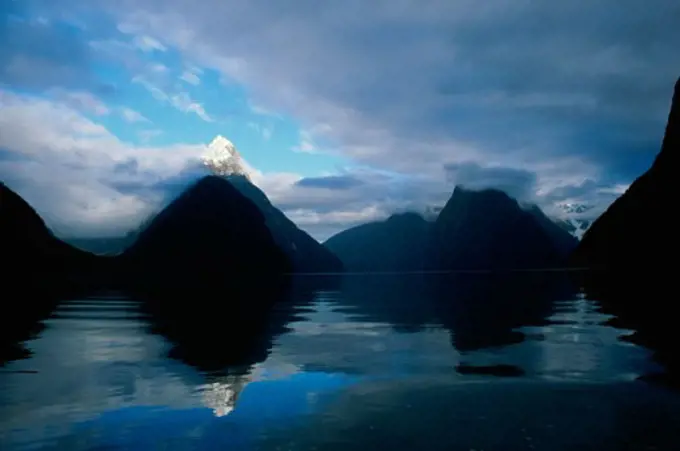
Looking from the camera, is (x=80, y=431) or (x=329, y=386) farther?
(x=329, y=386)

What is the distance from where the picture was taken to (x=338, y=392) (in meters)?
21.5

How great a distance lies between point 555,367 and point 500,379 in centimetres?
425

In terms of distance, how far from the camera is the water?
613 inches

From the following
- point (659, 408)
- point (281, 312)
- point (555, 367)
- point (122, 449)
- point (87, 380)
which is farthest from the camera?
point (281, 312)

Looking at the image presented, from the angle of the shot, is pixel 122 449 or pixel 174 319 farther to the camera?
pixel 174 319

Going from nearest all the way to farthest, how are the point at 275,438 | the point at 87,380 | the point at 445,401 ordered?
the point at 275,438, the point at 445,401, the point at 87,380

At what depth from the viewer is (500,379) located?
2308 centimetres

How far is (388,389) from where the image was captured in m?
21.9

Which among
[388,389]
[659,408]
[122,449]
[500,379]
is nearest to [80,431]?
[122,449]

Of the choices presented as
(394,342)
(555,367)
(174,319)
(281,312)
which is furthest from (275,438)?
(281,312)

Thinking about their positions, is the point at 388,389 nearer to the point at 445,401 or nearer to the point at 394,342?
the point at 445,401

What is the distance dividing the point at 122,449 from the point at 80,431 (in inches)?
100

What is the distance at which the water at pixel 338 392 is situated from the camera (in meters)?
15.6

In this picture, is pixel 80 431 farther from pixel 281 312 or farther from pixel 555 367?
pixel 281 312
